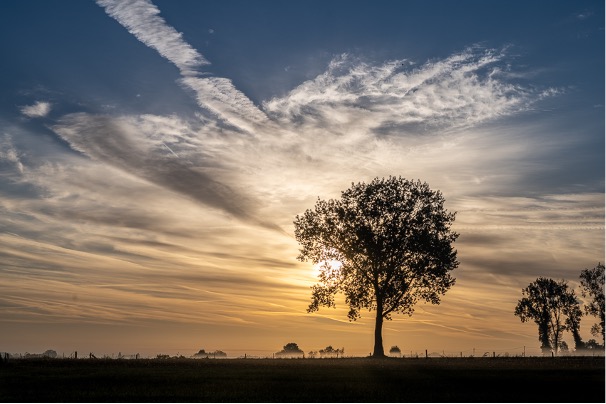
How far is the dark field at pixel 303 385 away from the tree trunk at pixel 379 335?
89.1ft

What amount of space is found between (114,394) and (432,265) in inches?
2340

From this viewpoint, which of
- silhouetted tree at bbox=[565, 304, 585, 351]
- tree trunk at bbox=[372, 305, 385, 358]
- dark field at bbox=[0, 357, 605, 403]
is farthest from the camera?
silhouetted tree at bbox=[565, 304, 585, 351]

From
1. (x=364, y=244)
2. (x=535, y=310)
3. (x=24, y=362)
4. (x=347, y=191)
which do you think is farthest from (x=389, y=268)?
(x=535, y=310)

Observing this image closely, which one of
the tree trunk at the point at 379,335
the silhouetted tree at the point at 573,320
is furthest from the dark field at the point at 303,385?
the silhouetted tree at the point at 573,320

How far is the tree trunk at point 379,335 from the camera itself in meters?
86.5

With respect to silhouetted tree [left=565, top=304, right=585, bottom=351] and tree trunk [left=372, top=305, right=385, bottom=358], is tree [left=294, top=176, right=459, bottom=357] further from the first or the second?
silhouetted tree [left=565, top=304, right=585, bottom=351]

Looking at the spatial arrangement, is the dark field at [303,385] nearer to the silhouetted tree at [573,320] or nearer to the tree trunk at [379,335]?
the tree trunk at [379,335]

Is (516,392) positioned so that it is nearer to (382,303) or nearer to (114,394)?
(114,394)

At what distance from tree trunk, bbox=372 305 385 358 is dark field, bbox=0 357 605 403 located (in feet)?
89.1

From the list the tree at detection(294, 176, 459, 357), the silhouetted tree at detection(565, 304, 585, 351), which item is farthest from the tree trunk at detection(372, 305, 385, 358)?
the silhouetted tree at detection(565, 304, 585, 351)

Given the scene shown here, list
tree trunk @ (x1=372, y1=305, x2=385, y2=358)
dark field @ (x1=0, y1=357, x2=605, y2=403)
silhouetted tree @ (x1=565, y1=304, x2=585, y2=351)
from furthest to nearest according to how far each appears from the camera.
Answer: silhouetted tree @ (x1=565, y1=304, x2=585, y2=351)
tree trunk @ (x1=372, y1=305, x2=385, y2=358)
dark field @ (x1=0, y1=357, x2=605, y2=403)

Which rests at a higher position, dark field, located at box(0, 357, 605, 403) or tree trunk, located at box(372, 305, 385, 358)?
tree trunk, located at box(372, 305, 385, 358)

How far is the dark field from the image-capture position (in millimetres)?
38312

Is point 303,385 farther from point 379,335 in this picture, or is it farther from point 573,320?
point 573,320
